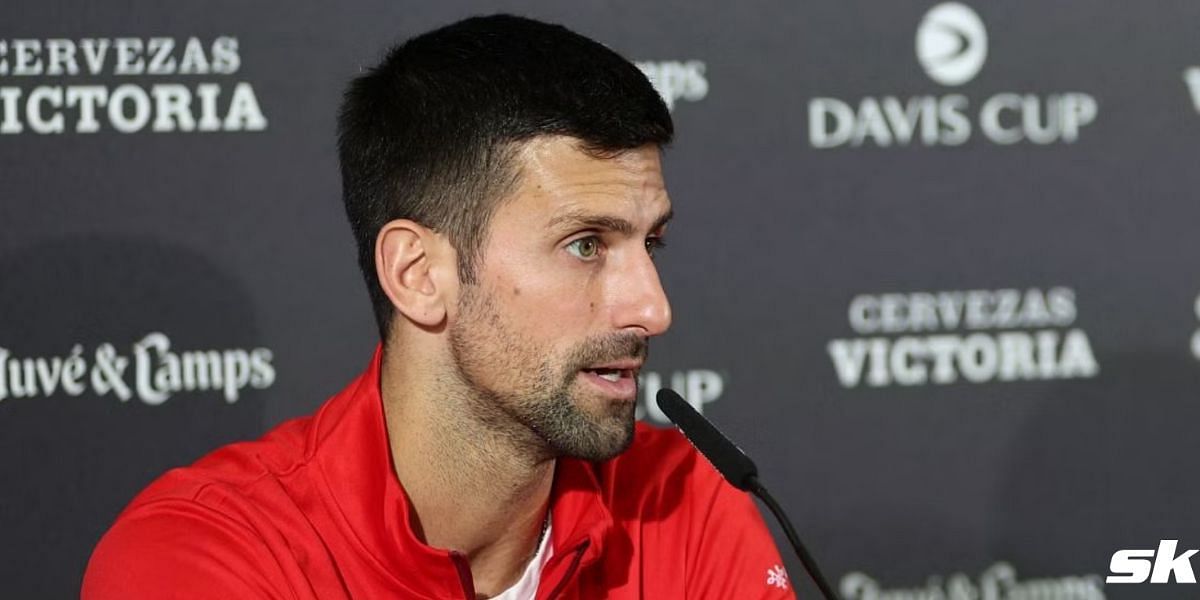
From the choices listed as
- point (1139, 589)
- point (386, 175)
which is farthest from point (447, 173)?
point (1139, 589)

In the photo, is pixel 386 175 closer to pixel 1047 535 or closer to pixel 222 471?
pixel 222 471

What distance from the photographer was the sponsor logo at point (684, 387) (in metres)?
2.34

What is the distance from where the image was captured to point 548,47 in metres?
1.50

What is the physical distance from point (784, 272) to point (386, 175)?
99cm

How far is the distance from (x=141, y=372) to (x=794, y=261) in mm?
1003

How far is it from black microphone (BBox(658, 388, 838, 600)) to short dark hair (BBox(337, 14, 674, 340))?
28 cm

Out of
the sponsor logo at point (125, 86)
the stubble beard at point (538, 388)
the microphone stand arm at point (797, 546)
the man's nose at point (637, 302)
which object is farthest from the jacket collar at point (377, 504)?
the sponsor logo at point (125, 86)

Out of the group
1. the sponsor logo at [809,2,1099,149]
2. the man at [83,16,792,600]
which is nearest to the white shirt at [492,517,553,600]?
the man at [83,16,792,600]

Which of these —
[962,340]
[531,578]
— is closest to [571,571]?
[531,578]

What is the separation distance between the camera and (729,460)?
126cm

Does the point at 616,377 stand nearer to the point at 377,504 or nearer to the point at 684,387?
the point at 377,504

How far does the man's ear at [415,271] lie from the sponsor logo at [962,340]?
39.9 inches

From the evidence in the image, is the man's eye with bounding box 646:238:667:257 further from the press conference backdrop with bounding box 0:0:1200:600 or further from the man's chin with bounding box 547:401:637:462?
the press conference backdrop with bounding box 0:0:1200:600

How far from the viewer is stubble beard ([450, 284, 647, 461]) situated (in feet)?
4.81
